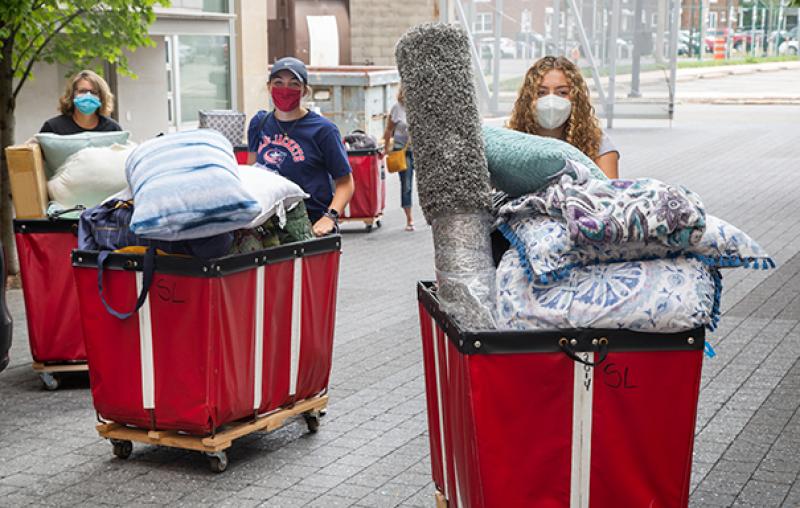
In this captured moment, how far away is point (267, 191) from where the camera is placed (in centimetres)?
586

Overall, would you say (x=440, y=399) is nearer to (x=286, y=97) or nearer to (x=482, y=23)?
(x=286, y=97)

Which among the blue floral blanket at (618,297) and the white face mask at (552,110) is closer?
the blue floral blanket at (618,297)

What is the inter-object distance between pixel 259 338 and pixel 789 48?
75712 millimetres

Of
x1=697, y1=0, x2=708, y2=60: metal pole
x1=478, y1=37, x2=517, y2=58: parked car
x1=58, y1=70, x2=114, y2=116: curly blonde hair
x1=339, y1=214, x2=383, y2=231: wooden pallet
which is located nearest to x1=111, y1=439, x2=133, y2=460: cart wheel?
x1=58, y1=70, x2=114, y2=116: curly blonde hair

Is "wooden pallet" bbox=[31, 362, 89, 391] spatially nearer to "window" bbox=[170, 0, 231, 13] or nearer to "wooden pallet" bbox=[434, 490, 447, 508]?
"wooden pallet" bbox=[434, 490, 447, 508]

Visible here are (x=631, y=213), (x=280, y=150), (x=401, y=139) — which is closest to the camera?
(x=631, y=213)

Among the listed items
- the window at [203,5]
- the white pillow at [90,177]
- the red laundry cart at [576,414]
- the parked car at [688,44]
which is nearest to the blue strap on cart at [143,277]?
the white pillow at [90,177]

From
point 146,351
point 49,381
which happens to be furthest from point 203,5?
point 146,351

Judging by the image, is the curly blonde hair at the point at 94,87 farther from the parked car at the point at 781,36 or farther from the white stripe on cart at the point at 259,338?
the parked car at the point at 781,36

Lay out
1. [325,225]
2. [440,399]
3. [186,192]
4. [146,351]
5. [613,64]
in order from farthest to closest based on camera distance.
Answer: [613,64] → [325,225] → [146,351] → [186,192] → [440,399]

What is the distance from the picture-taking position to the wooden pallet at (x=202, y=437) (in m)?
5.90

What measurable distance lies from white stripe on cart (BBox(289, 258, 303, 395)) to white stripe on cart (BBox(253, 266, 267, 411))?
27 centimetres

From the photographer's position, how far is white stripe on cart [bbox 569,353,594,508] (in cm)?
403

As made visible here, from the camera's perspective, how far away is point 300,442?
21.2ft
